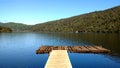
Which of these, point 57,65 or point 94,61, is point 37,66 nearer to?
point 57,65

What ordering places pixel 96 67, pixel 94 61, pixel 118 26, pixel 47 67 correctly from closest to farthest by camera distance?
pixel 47 67, pixel 96 67, pixel 94 61, pixel 118 26

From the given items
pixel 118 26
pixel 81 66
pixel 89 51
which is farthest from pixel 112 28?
pixel 81 66

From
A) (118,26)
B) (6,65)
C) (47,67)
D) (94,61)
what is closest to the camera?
(47,67)

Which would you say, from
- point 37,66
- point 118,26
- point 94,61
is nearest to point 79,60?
point 94,61

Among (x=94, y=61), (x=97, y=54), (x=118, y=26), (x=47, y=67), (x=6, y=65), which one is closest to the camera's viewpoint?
(x=47, y=67)

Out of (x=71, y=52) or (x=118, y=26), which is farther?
(x=118, y=26)

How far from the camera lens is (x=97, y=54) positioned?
41375mm

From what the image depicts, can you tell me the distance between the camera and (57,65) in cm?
2636

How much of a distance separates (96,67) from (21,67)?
10.9m

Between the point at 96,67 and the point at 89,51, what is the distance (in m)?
12.6

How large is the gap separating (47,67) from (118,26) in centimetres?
17595

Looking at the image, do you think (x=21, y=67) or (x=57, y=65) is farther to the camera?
(x=21, y=67)

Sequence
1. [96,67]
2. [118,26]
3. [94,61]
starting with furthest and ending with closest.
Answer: [118,26] < [94,61] < [96,67]

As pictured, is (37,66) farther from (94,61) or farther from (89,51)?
(89,51)
